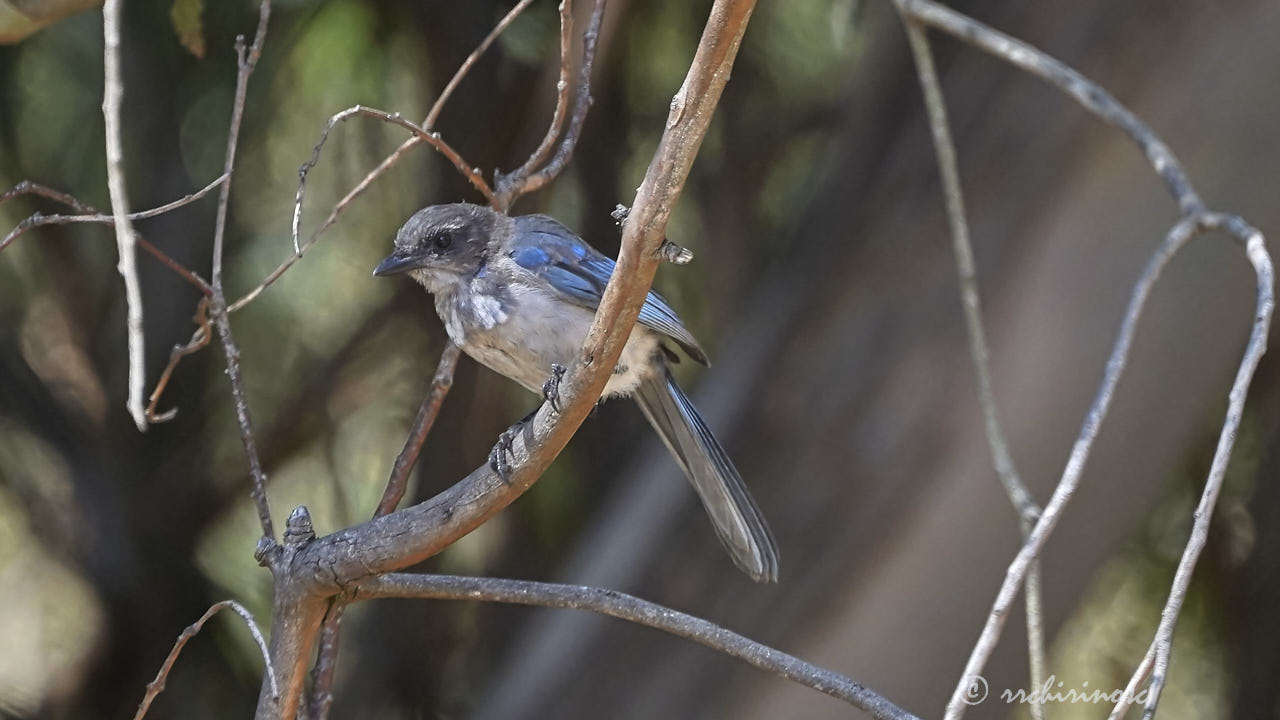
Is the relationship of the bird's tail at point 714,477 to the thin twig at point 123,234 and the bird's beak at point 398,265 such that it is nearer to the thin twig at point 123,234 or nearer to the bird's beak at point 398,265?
the bird's beak at point 398,265

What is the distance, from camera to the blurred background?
3.97 m

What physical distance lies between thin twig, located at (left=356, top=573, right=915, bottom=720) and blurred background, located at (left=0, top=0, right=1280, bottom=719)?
184 cm

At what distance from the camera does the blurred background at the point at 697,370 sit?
156 inches

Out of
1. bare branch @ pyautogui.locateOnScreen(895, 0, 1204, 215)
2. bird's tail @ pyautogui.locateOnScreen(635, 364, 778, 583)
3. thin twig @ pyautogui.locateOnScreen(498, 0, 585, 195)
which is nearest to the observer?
thin twig @ pyautogui.locateOnScreen(498, 0, 585, 195)

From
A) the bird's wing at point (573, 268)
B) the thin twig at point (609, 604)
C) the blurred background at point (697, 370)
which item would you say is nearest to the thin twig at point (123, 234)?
the thin twig at point (609, 604)

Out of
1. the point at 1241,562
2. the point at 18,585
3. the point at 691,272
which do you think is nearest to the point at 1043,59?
the point at 691,272

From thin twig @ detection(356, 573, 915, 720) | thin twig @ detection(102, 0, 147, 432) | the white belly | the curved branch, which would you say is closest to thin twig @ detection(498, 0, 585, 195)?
the white belly

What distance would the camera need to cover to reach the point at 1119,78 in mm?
3979

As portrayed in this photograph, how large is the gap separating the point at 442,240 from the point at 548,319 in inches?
17.3

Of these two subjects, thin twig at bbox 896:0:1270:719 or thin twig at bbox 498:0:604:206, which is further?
thin twig at bbox 498:0:604:206

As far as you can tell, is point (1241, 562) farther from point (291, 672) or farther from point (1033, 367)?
point (291, 672)

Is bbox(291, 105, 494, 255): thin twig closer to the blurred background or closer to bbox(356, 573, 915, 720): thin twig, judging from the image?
bbox(356, 573, 915, 720): thin twig

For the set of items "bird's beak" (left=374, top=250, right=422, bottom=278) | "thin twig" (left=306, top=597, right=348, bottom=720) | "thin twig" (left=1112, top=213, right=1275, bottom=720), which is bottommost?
"thin twig" (left=306, top=597, right=348, bottom=720)

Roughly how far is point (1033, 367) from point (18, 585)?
12.0 feet
